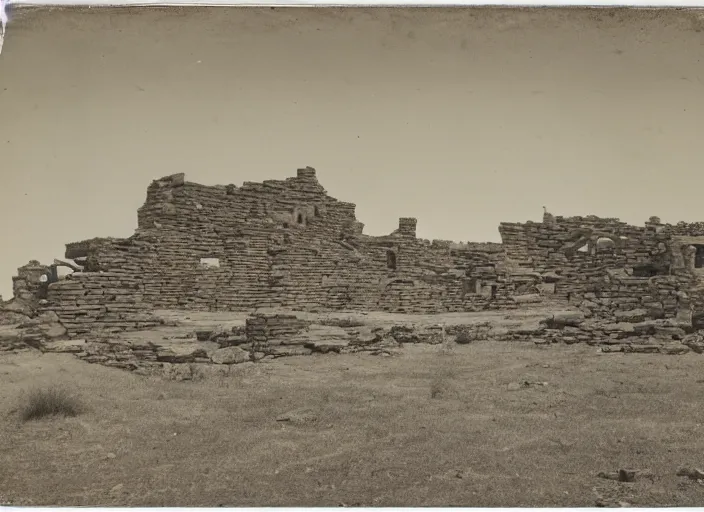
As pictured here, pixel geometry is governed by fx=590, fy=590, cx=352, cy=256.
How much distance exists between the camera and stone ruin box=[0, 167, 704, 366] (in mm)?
8445

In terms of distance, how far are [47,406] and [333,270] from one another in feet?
17.6

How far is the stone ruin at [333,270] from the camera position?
8445 millimetres

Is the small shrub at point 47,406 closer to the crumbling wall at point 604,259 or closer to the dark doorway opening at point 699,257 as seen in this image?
the crumbling wall at point 604,259

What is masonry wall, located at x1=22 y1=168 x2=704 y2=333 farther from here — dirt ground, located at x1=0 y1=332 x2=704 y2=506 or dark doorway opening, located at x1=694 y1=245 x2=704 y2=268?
dirt ground, located at x1=0 y1=332 x2=704 y2=506

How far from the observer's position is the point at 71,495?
512cm

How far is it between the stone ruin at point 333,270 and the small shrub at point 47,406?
162 cm

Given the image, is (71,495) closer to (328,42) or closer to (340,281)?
(328,42)

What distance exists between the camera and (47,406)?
6215 mm

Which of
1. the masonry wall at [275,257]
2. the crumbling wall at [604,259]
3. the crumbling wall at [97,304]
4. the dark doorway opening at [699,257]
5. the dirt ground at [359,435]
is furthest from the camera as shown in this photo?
the dark doorway opening at [699,257]

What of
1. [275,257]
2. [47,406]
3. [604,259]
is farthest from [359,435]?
[604,259]

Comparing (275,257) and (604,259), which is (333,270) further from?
(604,259)

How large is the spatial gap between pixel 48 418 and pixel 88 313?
2.31 metres

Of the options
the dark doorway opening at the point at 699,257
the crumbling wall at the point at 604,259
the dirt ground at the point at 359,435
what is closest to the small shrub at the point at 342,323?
the dirt ground at the point at 359,435

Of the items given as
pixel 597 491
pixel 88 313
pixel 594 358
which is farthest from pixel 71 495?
pixel 594 358
